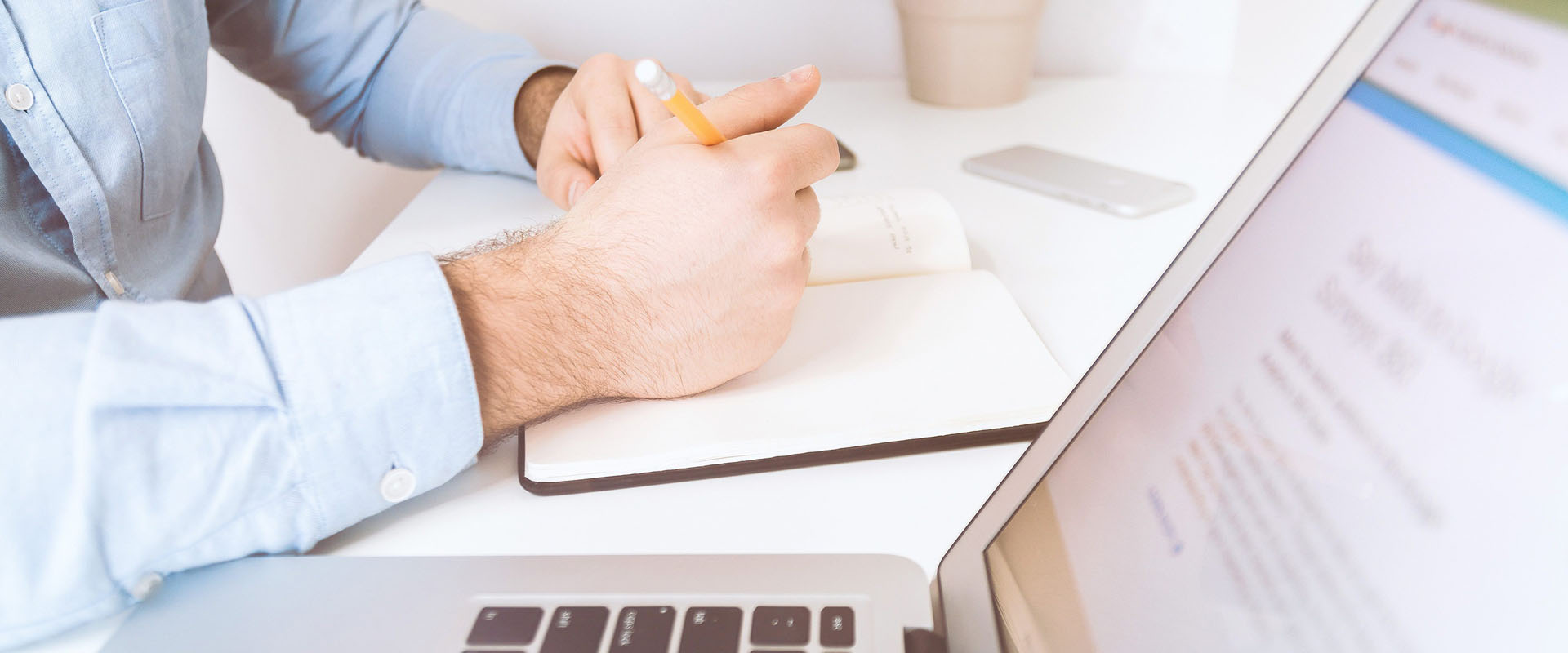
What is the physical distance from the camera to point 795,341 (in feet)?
1.58

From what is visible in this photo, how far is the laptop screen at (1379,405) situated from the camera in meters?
0.14

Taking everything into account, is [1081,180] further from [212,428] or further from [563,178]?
[212,428]

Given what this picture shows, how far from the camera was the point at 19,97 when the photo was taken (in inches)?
22.0

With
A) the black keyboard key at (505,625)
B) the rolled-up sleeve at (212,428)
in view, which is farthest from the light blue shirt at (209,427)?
the black keyboard key at (505,625)

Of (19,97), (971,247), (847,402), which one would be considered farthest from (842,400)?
→ (19,97)

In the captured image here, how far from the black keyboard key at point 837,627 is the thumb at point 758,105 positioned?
270 millimetres

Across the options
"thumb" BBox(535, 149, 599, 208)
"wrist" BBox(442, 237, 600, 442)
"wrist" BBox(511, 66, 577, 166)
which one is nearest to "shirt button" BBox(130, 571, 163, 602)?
"wrist" BBox(442, 237, 600, 442)

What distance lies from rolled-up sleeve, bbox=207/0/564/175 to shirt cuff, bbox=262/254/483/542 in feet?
1.36

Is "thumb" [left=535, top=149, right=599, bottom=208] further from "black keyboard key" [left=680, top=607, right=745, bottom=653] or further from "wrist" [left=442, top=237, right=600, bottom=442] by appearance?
"black keyboard key" [left=680, top=607, right=745, bottom=653]

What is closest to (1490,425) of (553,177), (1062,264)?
(1062,264)

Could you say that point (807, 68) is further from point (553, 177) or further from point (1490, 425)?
point (1490, 425)

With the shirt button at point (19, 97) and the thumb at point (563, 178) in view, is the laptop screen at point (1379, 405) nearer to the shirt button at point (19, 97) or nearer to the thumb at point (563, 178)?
the thumb at point (563, 178)

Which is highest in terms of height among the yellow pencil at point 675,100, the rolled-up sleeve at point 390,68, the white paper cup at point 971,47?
the white paper cup at point 971,47

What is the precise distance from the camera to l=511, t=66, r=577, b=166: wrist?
0.76 metres
